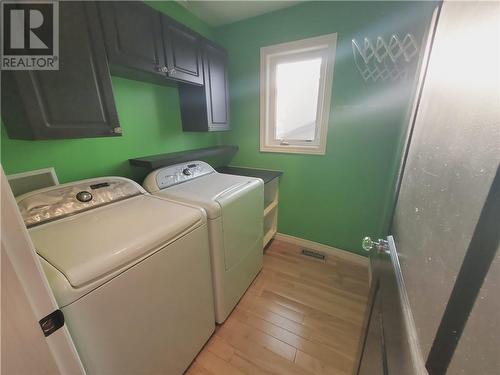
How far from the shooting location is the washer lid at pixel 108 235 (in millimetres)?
709

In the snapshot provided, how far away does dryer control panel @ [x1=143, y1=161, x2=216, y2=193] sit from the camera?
58.8 inches

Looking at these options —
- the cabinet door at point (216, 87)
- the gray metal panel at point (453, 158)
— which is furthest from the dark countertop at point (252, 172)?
the gray metal panel at point (453, 158)

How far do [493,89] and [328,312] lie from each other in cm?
178

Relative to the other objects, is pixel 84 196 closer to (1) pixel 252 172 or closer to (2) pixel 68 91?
(2) pixel 68 91

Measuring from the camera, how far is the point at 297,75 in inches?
80.0

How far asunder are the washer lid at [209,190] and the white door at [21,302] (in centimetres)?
77

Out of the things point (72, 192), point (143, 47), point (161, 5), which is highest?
point (161, 5)

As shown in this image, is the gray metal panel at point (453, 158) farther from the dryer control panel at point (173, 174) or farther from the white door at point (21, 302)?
the dryer control panel at point (173, 174)

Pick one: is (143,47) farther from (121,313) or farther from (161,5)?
(121,313)

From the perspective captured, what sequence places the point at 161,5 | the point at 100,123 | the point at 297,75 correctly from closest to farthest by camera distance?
the point at 100,123
the point at 161,5
the point at 297,75

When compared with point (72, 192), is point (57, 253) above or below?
below

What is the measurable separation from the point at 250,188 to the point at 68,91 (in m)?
1.20

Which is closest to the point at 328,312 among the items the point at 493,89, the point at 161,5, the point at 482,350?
the point at 482,350

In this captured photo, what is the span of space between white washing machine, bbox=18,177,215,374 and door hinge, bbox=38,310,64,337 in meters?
0.09
